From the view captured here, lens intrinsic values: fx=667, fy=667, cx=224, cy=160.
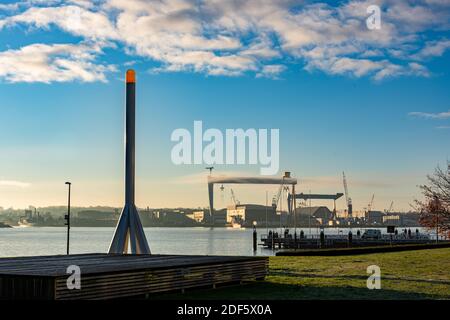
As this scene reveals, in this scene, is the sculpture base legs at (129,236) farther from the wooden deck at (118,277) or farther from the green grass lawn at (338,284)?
the wooden deck at (118,277)

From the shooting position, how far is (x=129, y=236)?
1228 inches

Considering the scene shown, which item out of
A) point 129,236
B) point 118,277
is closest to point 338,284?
point 118,277

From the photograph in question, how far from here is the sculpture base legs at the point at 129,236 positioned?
30.6 meters

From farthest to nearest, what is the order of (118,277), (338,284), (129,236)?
(129,236)
(338,284)
(118,277)

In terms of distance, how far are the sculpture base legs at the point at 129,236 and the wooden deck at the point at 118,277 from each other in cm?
821

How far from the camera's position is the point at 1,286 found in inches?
643

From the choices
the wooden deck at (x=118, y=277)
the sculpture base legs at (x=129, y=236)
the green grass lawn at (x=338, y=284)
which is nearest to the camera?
the wooden deck at (x=118, y=277)

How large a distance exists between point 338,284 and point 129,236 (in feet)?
41.4

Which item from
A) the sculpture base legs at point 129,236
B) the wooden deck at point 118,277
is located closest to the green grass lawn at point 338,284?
the wooden deck at point 118,277

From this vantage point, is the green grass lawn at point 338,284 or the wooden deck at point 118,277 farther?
the green grass lawn at point 338,284

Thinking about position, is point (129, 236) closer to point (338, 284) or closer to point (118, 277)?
point (338, 284)
